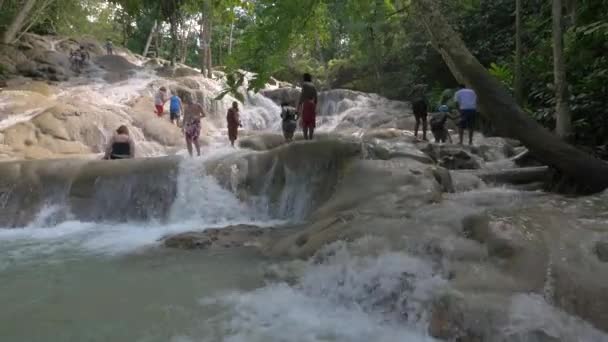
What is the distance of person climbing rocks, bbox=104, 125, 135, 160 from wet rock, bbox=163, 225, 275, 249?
390cm

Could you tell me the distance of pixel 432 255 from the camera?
4590mm

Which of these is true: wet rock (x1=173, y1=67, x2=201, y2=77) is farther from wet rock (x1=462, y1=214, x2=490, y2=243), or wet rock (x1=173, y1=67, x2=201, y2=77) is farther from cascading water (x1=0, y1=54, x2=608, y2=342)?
wet rock (x1=462, y1=214, x2=490, y2=243)

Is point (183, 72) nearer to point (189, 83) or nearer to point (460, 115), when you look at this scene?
point (189, 83)

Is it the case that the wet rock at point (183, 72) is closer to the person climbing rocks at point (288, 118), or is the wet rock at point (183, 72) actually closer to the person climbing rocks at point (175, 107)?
the person climbing rocks at point (175, 107)

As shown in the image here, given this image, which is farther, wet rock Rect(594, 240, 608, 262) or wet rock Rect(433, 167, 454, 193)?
wet rock Rect(433, 167, 454, 193)

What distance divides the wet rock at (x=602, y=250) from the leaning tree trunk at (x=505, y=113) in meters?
2.50

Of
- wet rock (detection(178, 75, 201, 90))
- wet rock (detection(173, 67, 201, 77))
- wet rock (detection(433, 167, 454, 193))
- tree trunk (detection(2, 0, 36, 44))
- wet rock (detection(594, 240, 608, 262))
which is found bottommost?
wet rock (detection(594, 240, 608, 262))

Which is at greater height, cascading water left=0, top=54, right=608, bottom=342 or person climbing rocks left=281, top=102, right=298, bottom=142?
person climbing rocks left=281, top=102, right=298, bottom=142

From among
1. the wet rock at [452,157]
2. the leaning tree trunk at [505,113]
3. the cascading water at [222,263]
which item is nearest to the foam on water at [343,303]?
the cascading water at [222,263]

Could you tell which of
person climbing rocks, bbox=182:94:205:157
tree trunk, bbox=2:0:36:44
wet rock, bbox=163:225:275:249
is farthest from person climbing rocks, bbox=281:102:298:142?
tree trunk, bbox=2:0:36:44

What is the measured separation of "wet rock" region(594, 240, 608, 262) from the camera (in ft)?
13.0

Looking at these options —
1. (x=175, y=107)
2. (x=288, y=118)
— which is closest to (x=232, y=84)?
(x=288, y=118)

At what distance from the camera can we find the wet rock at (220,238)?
6.75 m

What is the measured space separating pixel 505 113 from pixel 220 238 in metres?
4.32
